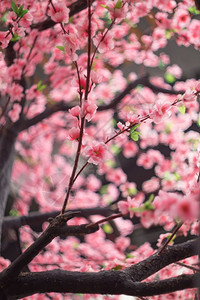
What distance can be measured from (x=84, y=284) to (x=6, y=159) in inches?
69.6

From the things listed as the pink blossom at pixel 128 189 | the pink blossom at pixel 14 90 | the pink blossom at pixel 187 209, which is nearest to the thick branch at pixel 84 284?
the pink blossom at pixel 187 209

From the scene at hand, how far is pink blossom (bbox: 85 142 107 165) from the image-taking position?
1336mm

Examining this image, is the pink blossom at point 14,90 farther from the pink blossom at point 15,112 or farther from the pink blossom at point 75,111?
the pink blossom at point 75,111

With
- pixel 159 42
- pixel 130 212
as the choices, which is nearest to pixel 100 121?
pixel 159 42

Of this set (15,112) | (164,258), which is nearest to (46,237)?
(164,258)

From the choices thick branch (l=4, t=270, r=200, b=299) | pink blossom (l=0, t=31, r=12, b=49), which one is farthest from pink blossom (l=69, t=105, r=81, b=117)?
thick branch (l=4, t=270, r=200, b=299)

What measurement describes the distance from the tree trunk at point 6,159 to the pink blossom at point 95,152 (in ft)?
4.46

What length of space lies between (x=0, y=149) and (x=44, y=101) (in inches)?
98.0

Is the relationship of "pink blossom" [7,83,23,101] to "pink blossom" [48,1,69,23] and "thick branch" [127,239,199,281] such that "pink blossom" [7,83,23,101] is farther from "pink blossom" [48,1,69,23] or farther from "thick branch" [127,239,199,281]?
"thick branch" [127,239,199,281]

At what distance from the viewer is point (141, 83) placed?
121 inches

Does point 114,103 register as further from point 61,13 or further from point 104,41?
point 61,13

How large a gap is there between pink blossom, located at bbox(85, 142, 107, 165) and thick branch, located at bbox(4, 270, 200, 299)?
48cm

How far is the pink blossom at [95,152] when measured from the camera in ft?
4.38

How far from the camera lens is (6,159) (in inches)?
111
